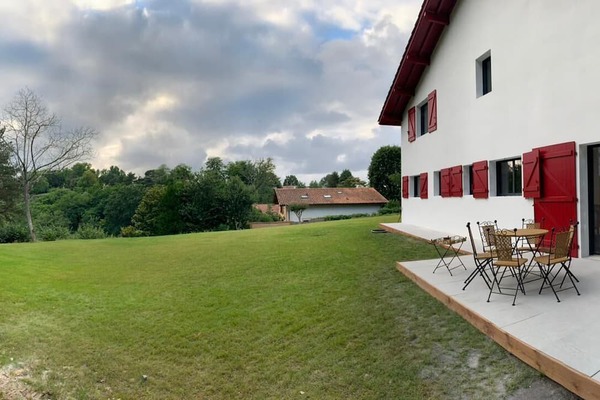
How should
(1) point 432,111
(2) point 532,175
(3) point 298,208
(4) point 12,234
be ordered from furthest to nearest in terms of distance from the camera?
(3) point 298,208
(4) point 12,234
(1) point 432,111
(2) point 532,175

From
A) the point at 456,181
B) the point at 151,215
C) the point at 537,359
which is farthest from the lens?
the point at 151,215

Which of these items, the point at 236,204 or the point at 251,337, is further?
the point at 236,204

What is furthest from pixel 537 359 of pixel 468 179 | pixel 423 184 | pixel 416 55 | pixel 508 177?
pixel 416 55

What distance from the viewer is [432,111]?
12086mm

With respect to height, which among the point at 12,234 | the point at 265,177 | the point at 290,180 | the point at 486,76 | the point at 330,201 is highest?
the point at 290,180

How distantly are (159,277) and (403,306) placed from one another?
240 inches

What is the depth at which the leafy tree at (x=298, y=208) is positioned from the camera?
1529 inches

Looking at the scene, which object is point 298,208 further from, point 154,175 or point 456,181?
point 154,175

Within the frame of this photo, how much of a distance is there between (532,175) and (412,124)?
7157 millimetres

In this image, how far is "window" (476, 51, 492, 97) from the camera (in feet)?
31.0

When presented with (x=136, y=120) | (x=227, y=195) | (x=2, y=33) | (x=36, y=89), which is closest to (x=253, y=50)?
(x=136, y=120)

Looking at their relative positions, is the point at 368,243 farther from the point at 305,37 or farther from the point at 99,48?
the point at 99,48

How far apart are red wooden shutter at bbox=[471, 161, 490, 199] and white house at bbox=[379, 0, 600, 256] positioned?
27mm

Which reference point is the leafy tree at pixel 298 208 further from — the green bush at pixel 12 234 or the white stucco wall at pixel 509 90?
the white stucco wall at pixel 509 90
